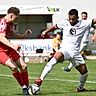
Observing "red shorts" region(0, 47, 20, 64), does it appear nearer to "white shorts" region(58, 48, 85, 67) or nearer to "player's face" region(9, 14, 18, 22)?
"player's face" region(9, 14, 18, 22)

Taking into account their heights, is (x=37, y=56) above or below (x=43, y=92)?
below

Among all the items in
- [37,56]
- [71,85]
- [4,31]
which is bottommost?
[37,56]

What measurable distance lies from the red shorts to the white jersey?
115 cm

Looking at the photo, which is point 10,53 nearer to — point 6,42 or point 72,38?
point 6,42

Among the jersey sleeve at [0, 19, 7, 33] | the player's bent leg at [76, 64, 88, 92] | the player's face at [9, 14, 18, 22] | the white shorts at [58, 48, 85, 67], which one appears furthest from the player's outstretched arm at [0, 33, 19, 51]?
the player's bent leg at [76, 64, 88, 92]

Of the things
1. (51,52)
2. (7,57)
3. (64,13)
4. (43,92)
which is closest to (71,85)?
(43,92)

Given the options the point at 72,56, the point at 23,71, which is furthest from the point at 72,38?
the point at 23,71

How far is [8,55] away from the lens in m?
11.0

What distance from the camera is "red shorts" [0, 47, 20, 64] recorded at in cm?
1092

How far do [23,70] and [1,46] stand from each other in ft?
2.28

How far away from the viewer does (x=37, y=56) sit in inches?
1211

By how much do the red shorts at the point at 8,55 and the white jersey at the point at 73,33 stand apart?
1153 mm

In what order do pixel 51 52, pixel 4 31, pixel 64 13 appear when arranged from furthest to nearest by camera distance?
pixel 64 13 → pixel 51 52 → pixel 4 31

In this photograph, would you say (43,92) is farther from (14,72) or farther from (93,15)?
(93,15)
